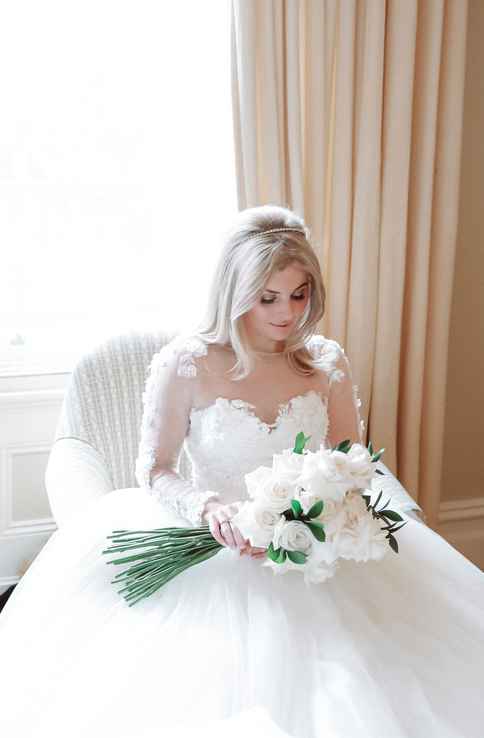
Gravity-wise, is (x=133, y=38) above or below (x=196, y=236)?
above

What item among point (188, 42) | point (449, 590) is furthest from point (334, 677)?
point (188, 42)

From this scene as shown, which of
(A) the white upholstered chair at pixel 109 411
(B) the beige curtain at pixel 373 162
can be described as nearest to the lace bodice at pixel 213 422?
(A) the white upholstered chair at pixel 109 411

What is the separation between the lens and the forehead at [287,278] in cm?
204

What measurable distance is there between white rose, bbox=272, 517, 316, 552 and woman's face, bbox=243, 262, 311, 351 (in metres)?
0.69

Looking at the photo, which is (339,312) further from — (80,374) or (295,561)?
(295,561)

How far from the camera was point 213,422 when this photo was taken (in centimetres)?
215

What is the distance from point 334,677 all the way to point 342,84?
86.7 inches

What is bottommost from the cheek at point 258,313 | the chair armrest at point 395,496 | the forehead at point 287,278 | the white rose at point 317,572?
the chair armrest at point 395,496

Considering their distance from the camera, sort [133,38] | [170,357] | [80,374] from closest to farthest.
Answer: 1. [170,357]
2. [80,374]
3. [133,38]

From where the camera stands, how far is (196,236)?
332 cm

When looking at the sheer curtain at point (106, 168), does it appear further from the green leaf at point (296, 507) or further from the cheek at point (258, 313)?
the green leaf at point (296, 507)

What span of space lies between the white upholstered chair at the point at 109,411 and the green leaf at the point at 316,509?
1.00 m

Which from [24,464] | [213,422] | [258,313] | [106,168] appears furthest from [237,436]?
[106,168]

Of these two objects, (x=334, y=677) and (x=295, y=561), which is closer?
(x=334, y=677)
